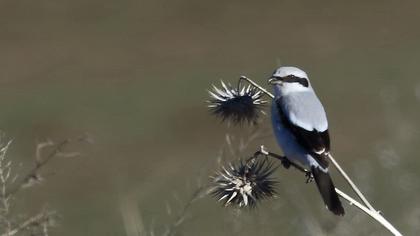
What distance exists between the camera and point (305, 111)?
545 cm

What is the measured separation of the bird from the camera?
540 cm

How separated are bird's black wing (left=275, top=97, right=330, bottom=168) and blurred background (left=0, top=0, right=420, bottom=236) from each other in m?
3.17

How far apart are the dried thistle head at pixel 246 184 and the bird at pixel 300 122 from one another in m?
0.16

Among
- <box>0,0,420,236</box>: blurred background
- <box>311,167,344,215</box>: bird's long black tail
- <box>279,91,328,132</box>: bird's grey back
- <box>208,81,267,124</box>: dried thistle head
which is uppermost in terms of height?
<box>0,0,420,236</box>: blurred background

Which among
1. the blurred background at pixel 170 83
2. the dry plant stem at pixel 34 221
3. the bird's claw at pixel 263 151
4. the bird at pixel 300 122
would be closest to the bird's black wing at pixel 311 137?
the bird at pixel 300 122

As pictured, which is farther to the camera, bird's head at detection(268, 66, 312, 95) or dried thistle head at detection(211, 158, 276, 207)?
bird's head at detection(268, 66, 312, 95)

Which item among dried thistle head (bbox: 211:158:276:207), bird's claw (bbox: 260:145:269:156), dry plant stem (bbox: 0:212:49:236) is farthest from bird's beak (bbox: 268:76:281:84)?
dry plant stem (bbox: 0:212:49:236)

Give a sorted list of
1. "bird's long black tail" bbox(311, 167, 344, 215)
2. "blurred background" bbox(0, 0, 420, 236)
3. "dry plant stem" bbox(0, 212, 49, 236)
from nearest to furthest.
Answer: "dry plant stem" bbox(0, 212, 49, 236)
"bird's long black tail" bbox(311, 167, 344, 215)
"blurred background" bbox(0, 0, 420, 236)

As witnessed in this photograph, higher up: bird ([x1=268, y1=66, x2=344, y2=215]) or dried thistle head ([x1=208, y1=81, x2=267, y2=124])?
dried thistle head ([x1=208, y1=81, x2=267, y2=124])

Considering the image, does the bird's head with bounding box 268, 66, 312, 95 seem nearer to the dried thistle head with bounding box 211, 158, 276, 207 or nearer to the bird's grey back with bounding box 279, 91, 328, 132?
the bird's grey back with bounding box 279, 91, 328, 132

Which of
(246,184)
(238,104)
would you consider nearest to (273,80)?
(238,104)

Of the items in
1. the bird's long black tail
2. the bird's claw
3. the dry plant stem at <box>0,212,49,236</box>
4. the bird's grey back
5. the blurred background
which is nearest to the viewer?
the bird's claw

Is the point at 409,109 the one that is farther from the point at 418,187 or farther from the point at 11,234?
the point at 11,234

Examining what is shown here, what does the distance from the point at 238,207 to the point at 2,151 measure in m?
0.96
